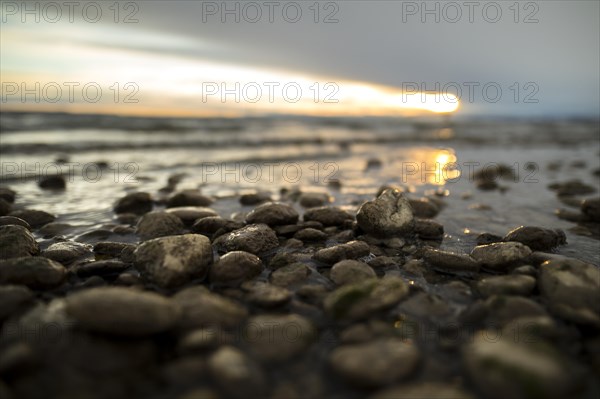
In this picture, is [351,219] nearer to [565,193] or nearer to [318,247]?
[318,247]

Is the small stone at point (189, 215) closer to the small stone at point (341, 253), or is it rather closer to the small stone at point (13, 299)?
the small stone at point (341, 253)

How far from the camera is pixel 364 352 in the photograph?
67.6 inches

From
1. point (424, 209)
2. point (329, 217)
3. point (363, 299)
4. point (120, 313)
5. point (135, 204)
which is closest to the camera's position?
point (120, 313)

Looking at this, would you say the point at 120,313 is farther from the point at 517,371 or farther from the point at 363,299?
the point at 517,371

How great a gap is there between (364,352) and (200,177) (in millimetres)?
6718

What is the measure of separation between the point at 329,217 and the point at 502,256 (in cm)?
186

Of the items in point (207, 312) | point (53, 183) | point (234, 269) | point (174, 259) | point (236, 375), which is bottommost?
point (236, 375)

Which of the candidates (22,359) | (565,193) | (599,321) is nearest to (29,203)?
(22,359)

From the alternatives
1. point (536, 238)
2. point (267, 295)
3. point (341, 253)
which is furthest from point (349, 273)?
point (536, 238)

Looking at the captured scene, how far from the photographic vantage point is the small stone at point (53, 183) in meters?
6.08

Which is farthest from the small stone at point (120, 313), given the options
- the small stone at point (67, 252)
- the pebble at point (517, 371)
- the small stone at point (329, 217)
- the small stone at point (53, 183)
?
the small stone at point (53, 183)

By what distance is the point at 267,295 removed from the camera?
2.30 metres

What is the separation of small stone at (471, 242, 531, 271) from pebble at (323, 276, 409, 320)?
98 centimetres

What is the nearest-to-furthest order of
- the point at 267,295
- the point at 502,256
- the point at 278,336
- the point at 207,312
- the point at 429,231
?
the point at 278,336, the point at 207,312, the point at 267,295, the point at 502,256, the point at 429,231
